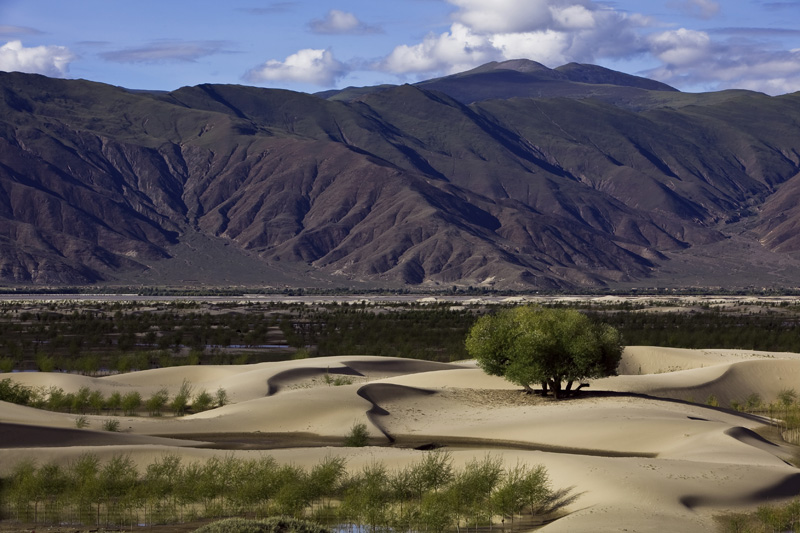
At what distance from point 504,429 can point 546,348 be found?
502cm

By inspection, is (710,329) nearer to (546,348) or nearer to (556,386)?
(556,386)

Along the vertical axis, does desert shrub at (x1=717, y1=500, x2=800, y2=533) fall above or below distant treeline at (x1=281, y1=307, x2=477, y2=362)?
above

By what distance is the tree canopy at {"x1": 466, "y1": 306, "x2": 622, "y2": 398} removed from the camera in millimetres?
41906

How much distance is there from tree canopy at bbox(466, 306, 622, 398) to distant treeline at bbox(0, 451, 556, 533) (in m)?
15.3

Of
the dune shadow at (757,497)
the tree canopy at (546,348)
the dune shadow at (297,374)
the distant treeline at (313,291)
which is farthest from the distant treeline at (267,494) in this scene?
the distant treeline at (313,291)

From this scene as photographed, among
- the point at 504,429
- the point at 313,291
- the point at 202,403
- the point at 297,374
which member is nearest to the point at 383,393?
the point at 504,429

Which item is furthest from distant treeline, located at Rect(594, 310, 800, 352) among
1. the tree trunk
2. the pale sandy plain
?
the tree trunk

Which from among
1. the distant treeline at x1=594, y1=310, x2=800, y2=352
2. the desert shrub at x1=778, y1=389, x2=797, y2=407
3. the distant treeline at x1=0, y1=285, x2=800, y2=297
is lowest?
the distant treeline at x1=0, y1=285, x2=800, y2=297

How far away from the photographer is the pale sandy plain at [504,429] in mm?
26266

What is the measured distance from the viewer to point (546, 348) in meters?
41.9

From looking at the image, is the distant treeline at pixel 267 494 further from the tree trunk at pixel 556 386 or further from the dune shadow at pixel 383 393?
the tree trunk at pixel 556 386

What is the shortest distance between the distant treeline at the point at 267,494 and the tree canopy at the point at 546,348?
15.3m

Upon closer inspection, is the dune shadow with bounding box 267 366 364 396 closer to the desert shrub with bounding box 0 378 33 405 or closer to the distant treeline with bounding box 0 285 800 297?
the desert shrub with bounding box 0 378 33 405

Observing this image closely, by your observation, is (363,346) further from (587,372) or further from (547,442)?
(547,442)
